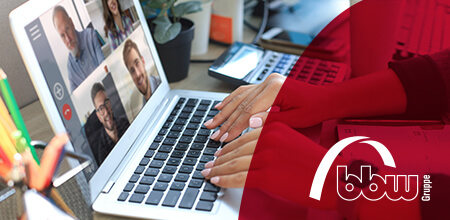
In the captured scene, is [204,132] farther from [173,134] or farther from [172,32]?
[172,32]

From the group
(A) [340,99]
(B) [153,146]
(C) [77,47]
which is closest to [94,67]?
(C) [77,47]

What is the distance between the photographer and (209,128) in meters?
0.70

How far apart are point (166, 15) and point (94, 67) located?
327mm

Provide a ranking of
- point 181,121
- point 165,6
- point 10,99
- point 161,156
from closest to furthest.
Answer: point 10,99
point 161,156
point 181,121
point 165,6

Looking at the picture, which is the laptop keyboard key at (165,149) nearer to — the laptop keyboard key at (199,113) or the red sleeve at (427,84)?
the laptop keyboard key at (199,113)

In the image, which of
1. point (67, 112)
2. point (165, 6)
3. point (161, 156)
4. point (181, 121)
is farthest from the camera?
point (165, 6)

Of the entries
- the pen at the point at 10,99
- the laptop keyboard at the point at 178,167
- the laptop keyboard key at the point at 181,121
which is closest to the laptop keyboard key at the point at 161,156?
the laptop keyboard at the point at 178,167

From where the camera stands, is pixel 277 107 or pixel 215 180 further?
pixel 277 107

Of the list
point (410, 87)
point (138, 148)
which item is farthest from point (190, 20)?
point (410, 87)

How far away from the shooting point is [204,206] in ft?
1.69

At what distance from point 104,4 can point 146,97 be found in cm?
18

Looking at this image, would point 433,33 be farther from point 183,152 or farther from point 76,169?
point 76,169

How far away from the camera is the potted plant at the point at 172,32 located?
0.82m

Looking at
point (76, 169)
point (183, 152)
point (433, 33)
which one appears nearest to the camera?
point (76, 169)
